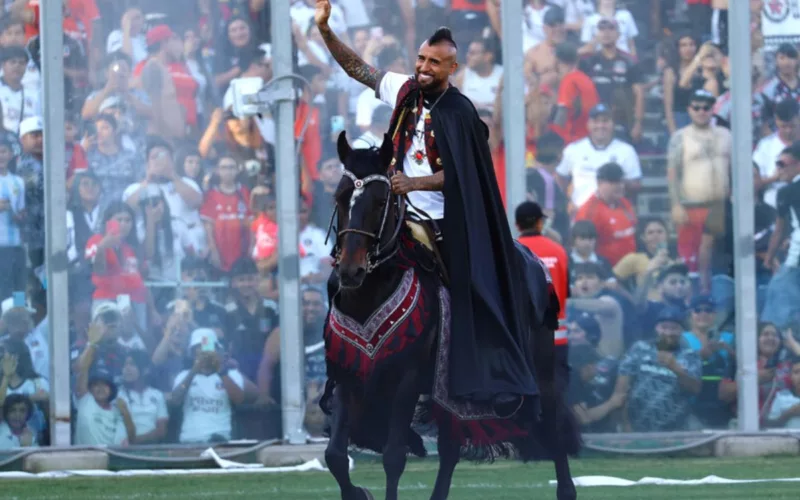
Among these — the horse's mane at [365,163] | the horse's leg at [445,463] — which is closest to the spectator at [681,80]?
the horse's leg at [445,463]

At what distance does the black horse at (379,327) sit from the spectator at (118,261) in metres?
6.62

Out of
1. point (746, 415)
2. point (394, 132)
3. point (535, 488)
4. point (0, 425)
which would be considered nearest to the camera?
point (394, 132)

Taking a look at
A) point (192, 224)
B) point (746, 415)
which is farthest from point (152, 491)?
point (746, 415)

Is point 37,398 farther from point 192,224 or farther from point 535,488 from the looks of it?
point 535,488

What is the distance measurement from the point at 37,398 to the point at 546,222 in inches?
195

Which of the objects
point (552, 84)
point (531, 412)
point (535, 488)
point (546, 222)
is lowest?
point (535, 488)

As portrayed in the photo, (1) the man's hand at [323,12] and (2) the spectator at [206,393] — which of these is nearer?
(1) the man's hand at [323,12]

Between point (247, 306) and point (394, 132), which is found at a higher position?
point (394, 132)

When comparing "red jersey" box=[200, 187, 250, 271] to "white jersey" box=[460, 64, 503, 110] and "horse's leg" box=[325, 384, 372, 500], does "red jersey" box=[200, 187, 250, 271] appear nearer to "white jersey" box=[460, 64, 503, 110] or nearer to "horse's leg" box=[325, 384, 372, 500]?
"white jersey" box=[460, 64, 503, 110]

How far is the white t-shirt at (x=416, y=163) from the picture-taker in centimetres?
865

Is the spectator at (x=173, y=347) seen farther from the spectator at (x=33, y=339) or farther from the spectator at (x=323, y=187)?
the spectator at (x=323, y=187)

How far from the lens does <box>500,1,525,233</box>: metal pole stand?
51.2 feet

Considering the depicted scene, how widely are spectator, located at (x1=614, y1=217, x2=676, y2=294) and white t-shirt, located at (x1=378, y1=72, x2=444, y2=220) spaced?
731 centimetres

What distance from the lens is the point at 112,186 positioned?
1518 centimetres
